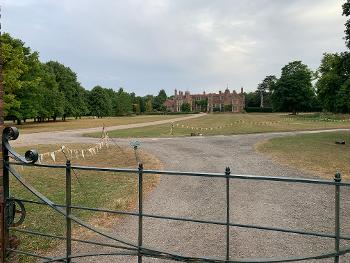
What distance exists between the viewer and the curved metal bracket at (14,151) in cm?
373

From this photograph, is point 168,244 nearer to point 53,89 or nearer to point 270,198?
point 270,198

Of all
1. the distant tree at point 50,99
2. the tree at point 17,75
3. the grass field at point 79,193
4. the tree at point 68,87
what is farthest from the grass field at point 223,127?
the tree at point 68,87

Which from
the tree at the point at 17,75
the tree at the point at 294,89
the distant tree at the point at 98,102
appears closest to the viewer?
the tree at the point at 17,75

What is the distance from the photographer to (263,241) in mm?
Result: 6797

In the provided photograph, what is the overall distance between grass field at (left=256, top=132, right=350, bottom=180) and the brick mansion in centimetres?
10400

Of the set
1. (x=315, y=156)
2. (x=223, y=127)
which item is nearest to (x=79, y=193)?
(x=315, y=156)

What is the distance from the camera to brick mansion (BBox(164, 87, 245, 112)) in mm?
133500

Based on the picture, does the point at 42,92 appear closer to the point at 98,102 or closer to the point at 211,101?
the point at 98,102

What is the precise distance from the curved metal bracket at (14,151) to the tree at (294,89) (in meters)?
86.5

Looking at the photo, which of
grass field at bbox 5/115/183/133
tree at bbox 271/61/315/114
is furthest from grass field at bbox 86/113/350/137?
tree at bbox 271/61/315/114

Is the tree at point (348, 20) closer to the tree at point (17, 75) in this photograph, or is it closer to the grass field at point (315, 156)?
the grass field at point (315, 156)

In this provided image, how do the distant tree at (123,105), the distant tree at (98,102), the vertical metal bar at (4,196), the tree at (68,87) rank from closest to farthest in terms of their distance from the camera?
the vertical metal bar at (4,196) < the tree at (68,87) < the distant tree at (98,102) < the distant tree at (123,105)

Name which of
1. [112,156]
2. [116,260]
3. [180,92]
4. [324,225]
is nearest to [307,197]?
[324,225]

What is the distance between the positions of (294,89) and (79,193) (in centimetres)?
8205
